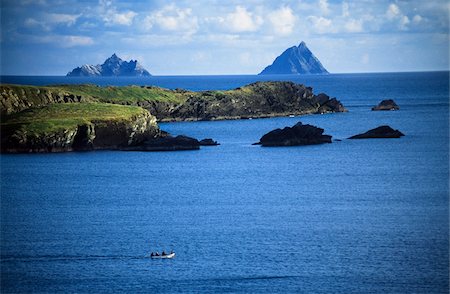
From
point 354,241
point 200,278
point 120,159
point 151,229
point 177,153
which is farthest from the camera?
point 177,153

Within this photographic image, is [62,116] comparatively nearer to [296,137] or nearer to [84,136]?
[84,136]

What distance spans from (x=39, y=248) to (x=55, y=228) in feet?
33.6

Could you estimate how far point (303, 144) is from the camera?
18575cm

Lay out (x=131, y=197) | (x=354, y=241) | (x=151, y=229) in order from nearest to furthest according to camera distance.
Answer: (x=354, y=241), (x=151, y=229), (x=131, y=197)

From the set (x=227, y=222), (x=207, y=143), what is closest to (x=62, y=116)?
(x=207, y=143)

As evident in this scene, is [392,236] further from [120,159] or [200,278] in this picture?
[120,159]

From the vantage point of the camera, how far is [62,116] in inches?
7146

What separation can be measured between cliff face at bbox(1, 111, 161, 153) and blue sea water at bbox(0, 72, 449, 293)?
4.42 metres

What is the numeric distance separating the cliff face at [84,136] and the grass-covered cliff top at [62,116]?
0.50 m

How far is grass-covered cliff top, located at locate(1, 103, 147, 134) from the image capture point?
17112 centimetres

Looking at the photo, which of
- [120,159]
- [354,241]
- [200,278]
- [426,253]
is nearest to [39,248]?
[200,278]

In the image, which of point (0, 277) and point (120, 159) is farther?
point (120, 159)

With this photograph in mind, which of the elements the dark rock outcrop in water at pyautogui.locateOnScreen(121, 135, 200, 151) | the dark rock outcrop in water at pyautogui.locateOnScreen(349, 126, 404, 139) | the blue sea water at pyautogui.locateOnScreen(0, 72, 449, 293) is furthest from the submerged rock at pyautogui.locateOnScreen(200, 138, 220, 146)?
the dark rock outcrop in water at pyautogui.locateOnScreen(349, 126, 404, 139)

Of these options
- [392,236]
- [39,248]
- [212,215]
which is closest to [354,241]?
[392,236]
